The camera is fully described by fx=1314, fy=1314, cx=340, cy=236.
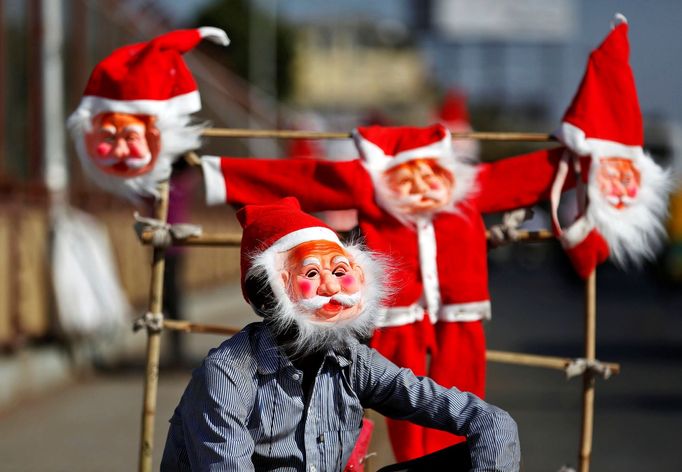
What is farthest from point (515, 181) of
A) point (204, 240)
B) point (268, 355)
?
point (268, 355)

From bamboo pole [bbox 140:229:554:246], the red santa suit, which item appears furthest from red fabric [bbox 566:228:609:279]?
bamboo pole [bbox 140:229:554:246]

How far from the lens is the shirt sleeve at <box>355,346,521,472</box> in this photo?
3.51 metres

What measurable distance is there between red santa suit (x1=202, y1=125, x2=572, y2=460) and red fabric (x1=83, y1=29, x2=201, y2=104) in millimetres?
338

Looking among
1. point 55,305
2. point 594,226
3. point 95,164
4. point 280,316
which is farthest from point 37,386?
point 280,316

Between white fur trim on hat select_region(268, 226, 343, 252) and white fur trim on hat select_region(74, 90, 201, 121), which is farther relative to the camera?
white fur trim on hat select_region(74, 90, 201, 121)

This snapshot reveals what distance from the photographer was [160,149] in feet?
15.8

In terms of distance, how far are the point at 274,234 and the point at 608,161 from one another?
1647mm

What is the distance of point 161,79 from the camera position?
15.8ft

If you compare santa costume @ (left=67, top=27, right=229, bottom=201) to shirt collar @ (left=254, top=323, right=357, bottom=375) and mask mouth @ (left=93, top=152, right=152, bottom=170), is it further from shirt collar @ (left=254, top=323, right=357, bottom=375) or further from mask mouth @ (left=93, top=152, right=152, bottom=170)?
shirt collar @ (left=254, top=323, right=357, bottom=375)

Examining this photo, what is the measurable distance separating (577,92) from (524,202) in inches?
18.0

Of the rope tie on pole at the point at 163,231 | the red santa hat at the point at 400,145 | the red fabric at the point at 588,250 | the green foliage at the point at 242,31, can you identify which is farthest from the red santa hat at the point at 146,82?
the green foliage at the point at 242,31

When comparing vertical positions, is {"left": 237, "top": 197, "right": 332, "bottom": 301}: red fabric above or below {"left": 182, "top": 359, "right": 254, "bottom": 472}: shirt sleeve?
above

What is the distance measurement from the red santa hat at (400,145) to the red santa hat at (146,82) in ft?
2.13

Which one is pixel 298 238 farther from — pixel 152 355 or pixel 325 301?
pixel 152 355
